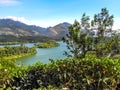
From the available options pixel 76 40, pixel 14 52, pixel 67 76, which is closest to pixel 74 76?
pixel 67 76

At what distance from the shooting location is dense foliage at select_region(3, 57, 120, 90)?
901 centimetres

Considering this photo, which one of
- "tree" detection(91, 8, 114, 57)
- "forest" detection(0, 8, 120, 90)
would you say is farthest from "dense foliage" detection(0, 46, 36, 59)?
"forest" detection(0, 8, 120, 90)

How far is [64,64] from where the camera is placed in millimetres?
9602

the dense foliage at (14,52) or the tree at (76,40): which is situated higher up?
the tree at (76,40)

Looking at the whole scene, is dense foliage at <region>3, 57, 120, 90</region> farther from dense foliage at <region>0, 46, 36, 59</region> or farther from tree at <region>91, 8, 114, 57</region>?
dense foliage at <region>0, 46, 36, 59</region>

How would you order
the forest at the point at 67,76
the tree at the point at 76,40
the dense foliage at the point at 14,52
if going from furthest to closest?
the dense foliage at the point at 14,52, the tree at the point at 76,40, the forest at the point at 67,76

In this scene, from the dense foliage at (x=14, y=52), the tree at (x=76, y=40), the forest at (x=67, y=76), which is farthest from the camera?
the dense foliage at (x=14, y=52)

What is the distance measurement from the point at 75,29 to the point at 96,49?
3.07 m

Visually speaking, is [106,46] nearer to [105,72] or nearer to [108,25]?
[108,25]

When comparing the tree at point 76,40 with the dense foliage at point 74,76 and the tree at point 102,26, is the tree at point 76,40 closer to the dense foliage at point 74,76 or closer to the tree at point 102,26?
the tree at point 102,26

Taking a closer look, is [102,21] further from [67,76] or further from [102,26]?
[67,76]

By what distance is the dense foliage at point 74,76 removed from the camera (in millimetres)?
9008

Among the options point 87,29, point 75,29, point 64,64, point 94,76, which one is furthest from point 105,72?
point 87,29

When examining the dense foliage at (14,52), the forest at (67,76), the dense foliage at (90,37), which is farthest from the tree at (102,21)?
the dense foliage at (14,52)
